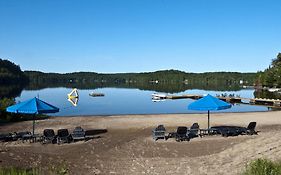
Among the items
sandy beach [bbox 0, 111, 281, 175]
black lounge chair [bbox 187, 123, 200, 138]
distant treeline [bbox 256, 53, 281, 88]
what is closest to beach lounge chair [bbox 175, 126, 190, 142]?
sandy beach [bbox 0, 111, 281, 175]

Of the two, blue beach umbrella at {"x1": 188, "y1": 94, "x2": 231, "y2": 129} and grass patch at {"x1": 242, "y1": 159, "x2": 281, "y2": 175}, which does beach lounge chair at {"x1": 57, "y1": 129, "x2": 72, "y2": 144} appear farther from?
grass patch at {"x1": 242, "y1": 159, "x2": 281, "y2": 175}

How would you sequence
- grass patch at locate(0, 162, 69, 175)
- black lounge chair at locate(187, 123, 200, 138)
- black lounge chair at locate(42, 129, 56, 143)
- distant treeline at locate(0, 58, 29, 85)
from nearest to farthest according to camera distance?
grass patch at locate(0, 162, 69, 175) → black lounge chair at locate(42, 129, 56, 143) → black lounge chair at locate(187, 123, 200, 138) → distant treeline at locate(0, 58, 29, 85)

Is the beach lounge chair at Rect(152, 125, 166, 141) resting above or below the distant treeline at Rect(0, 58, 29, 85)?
below

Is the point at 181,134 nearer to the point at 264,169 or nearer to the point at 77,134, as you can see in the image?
the point at 77,134

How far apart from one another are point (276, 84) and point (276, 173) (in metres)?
102

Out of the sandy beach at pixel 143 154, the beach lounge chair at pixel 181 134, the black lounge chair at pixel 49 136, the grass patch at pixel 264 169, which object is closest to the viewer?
the grass patch at pixel 264 169

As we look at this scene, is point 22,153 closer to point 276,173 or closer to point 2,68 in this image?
point 276,173

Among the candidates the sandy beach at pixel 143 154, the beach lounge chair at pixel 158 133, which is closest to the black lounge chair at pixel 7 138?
the sandy beach at pixel 143 154

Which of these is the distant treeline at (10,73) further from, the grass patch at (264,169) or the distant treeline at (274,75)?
the grass patch at (264,169)

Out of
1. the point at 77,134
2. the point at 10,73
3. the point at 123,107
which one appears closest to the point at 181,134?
the point at 77,134

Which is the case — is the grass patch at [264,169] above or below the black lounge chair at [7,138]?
above

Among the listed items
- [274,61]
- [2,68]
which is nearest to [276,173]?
[274,61]

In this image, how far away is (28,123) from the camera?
23641 millimetres

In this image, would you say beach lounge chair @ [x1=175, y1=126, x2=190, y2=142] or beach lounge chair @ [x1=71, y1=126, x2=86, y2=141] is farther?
beach lounge chair @ [x1=71, y1=126, x2=86, y2=141]
